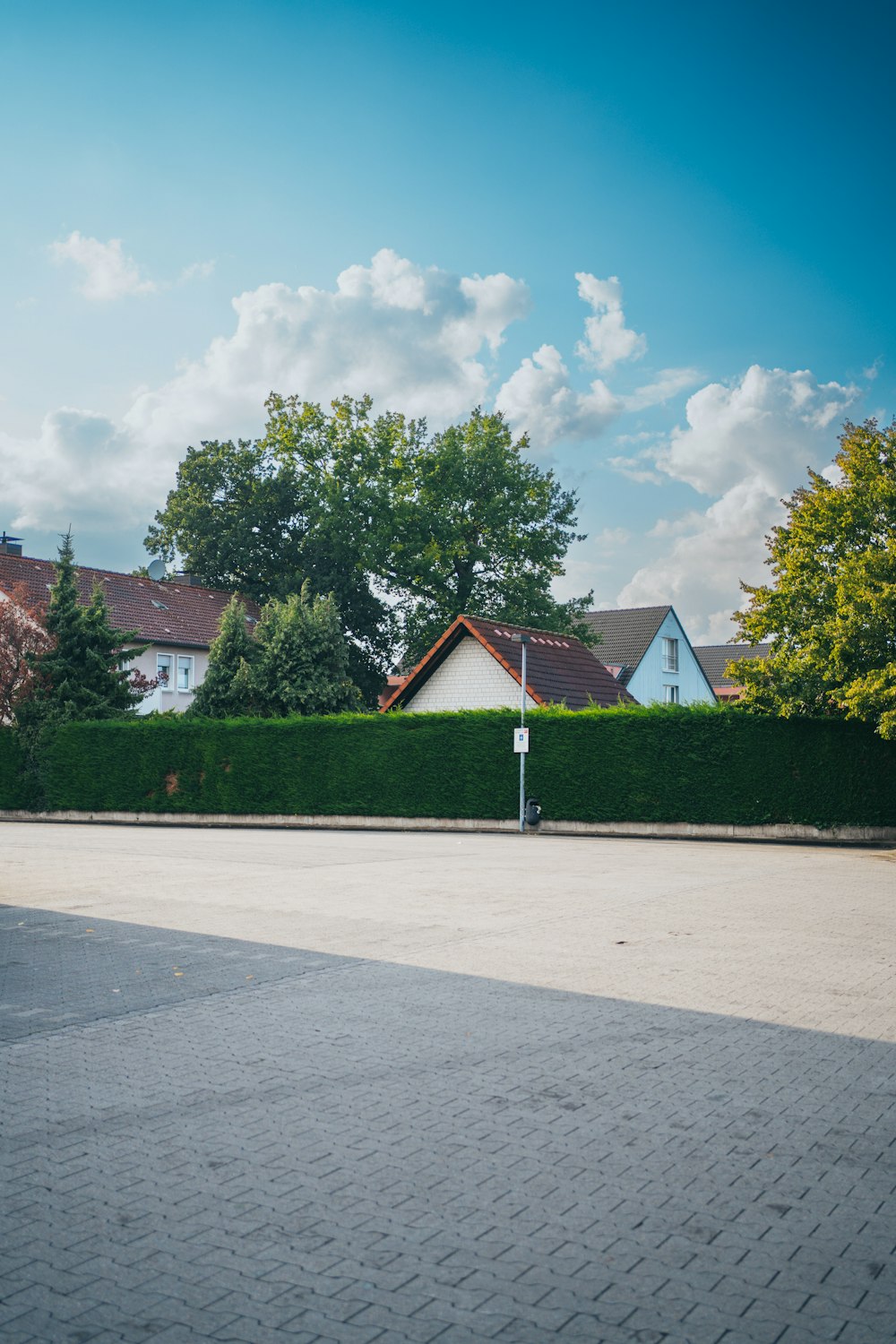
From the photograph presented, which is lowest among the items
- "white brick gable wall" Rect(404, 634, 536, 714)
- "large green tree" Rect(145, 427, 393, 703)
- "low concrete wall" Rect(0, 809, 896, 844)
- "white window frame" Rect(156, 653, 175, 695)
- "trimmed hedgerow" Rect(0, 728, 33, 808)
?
"low concrete wall" Rect(0, 809, 896, 844)

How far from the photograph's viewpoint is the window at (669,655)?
6538 cm

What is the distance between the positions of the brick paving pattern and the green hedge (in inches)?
837

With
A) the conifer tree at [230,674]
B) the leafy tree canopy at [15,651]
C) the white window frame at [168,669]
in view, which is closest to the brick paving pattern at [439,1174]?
the leafy tree canopy at [15,651]

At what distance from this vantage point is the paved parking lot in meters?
A: 3.49

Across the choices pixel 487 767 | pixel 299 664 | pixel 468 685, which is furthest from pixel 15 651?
pixel 487 767

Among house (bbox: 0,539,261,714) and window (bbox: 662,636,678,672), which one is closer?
house (bbox: 0,539,261,714)

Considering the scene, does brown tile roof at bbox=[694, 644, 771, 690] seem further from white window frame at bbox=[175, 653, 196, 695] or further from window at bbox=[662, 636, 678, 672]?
white window frame at bbox=[175, 653, 196, 695]

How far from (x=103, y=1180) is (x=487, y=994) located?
4.00m

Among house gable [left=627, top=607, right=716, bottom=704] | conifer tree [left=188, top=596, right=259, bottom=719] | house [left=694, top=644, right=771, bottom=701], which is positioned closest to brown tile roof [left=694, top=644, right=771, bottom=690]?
house [left=694, top=644, right=771, bottom=701]

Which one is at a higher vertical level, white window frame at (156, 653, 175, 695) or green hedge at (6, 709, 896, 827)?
white window frame at (156, 653, 175, 695)

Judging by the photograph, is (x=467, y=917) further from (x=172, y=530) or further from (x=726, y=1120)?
(x=172, y=530)

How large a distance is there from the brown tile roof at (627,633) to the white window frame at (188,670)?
70.9 ft

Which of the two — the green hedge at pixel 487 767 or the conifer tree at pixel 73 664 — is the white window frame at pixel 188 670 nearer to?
the conifer tree at pixel 73 664

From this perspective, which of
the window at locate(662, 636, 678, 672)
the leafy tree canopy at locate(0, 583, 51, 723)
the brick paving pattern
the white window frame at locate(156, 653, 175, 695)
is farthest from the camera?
the window at locate(662, 636, 678, 672)
